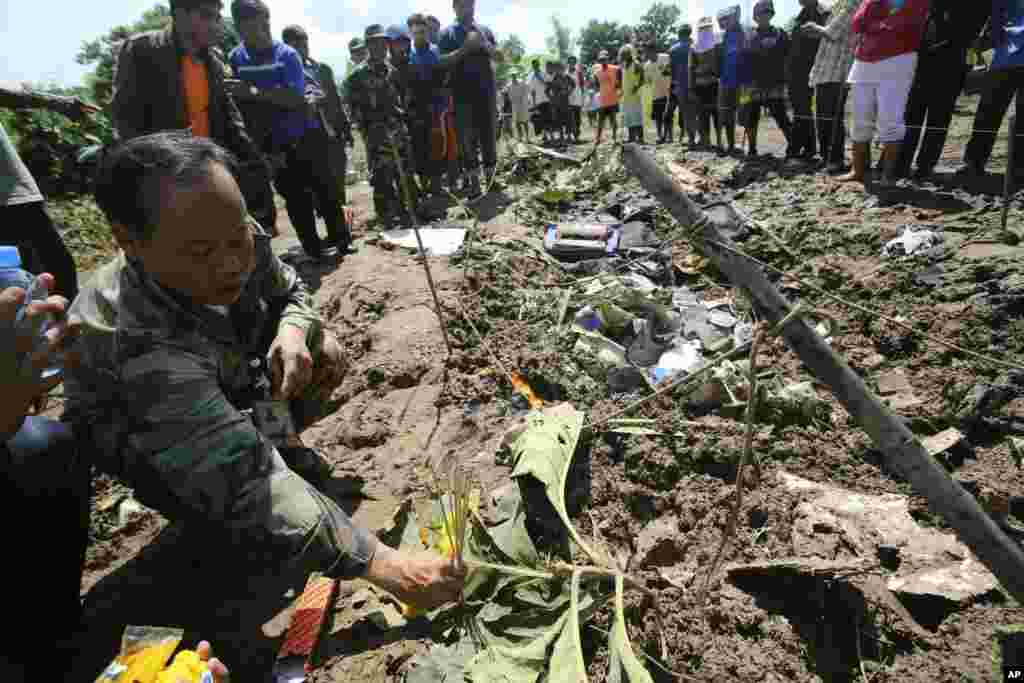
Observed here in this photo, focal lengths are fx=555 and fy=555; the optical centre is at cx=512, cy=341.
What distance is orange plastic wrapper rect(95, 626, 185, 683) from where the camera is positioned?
132 centimetres

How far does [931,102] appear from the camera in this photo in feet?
16.2

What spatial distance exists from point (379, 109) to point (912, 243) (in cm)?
506

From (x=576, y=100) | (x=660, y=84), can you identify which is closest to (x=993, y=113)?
(x=660, y=84)

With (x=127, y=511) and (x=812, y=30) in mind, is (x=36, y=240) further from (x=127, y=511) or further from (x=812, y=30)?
(x=812, y=30)

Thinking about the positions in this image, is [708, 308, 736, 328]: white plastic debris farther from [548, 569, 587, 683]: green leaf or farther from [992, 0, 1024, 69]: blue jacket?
[992, 0, 1024, 69]: blue jacket

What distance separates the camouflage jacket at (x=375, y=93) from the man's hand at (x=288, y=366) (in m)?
4.48

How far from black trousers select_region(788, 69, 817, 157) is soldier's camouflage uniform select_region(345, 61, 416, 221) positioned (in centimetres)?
511

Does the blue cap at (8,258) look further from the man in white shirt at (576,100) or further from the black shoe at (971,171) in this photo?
the man in white shirt at (576,100)

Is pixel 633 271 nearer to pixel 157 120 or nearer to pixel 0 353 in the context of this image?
pixel 157 120

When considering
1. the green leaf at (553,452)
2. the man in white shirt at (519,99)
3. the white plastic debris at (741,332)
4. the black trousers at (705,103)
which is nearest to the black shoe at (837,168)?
the black trousers at (705,103)

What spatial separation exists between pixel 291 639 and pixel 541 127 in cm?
1657

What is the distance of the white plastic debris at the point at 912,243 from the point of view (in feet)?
11.7

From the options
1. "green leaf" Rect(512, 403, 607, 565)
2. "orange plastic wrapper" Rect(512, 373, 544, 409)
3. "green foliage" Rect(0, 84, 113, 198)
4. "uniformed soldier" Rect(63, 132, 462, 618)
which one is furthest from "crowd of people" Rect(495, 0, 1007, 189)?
"green foliage" Rect(0, 84, 113, 198)

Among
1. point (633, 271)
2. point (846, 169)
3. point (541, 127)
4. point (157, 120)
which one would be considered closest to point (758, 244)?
point (633, 271)
